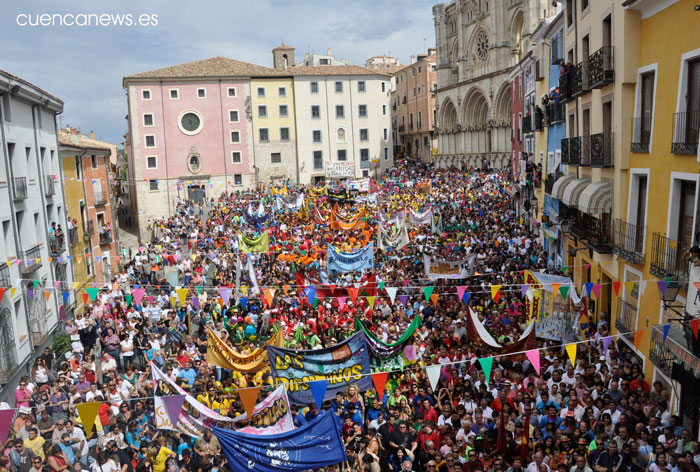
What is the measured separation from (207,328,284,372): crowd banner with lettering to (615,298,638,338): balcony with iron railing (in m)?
8.27

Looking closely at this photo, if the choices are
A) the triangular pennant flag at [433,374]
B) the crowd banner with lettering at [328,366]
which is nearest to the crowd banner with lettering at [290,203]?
the crowd banner with lettering at [328,366]

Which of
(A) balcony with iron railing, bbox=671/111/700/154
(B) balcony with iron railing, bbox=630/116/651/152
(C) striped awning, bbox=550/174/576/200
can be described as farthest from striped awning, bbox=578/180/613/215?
(A) balcony with iron railing, bbox=671/111/700/154

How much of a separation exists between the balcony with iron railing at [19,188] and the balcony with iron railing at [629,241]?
58.5 feet

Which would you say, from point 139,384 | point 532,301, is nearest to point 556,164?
point 532,301

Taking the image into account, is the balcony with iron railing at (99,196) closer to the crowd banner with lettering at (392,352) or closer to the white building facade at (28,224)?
the white building facade at (28,224)

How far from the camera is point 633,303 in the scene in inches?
559

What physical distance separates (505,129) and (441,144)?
13.3 m

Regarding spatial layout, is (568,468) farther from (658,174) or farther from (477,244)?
(477,244)

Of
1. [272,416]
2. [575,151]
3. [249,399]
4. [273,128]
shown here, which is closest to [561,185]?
[575,151]

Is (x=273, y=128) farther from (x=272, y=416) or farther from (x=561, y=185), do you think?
(x=272, y=416)

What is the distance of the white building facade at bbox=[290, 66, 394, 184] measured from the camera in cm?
6059

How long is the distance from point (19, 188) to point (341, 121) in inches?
1750

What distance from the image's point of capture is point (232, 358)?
13914mm

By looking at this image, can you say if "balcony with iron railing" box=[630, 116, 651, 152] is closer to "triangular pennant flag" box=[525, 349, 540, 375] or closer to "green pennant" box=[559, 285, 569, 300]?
"green pennant" box=[559, 285, 569, 300]
